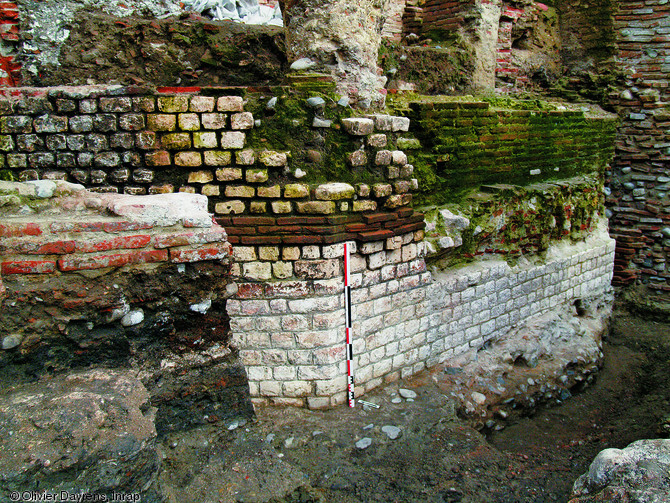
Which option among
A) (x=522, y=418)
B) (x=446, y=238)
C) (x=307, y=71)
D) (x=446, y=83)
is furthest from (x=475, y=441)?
(x=446, y=83)

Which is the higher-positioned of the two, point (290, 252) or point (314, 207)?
point (314, 207)

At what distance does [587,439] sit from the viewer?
4.23 metres

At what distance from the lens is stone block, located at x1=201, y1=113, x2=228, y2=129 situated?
10.7 feet

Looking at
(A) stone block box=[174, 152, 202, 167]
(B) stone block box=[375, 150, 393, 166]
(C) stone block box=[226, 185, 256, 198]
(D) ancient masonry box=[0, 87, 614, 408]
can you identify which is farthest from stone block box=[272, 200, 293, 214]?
(B) stone block box=[375, 150, 393, 166]

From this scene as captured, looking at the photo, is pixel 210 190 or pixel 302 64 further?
pixel 302 64

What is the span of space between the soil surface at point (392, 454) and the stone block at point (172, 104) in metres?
2.07

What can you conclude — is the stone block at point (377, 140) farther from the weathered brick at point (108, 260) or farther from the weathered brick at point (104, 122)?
the weathered brick at point (108, 260)

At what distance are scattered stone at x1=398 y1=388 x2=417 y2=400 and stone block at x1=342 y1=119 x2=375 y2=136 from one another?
7.17 feet

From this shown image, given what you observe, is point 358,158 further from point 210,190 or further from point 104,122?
point 104,122

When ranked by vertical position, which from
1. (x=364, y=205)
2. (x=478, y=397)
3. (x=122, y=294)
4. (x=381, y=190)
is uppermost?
(x=381, y=190)

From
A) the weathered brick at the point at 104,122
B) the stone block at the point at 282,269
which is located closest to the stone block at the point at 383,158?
the stone block at the point at 282,269

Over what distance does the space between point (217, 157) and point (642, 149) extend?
6.55 metres

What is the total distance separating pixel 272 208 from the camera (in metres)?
3.40

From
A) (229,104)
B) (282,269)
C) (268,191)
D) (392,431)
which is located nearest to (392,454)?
(392,431)
